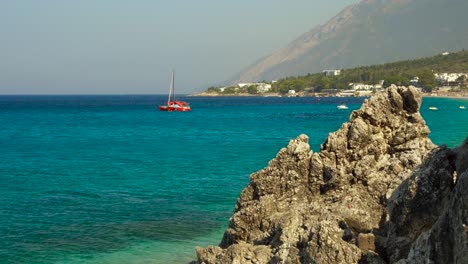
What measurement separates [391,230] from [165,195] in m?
23.6

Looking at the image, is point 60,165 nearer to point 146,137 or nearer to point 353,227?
point 146,137

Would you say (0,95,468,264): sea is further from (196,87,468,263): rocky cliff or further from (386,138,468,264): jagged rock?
(386,138,468,264): jagged rock

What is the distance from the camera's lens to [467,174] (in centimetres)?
770

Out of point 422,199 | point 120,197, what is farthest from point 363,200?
point 120,197

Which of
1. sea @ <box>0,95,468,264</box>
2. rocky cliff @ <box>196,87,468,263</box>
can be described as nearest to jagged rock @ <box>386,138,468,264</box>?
rocky cliff @ <box>196,87,468,263</box>

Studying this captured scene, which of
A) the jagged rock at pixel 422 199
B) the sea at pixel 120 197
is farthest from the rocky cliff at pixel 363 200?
the sea at pixel 120 197

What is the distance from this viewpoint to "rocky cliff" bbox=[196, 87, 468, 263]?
10001 millimetres

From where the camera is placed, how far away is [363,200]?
14.3 metres

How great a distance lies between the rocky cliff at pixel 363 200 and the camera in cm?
1000

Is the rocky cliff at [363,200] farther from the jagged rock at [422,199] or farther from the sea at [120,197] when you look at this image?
the sea at [120,197]

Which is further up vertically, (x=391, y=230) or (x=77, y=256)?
(x=391, y=230)

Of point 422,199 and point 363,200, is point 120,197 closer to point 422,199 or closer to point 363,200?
point 363,200

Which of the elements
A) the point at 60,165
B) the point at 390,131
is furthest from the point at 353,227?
the point at 60,165

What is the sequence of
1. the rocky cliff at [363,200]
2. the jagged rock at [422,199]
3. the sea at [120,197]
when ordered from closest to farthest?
the rocky cliff at [363,200] → the jagged rock at [422,199] → the sea at [120,197]
